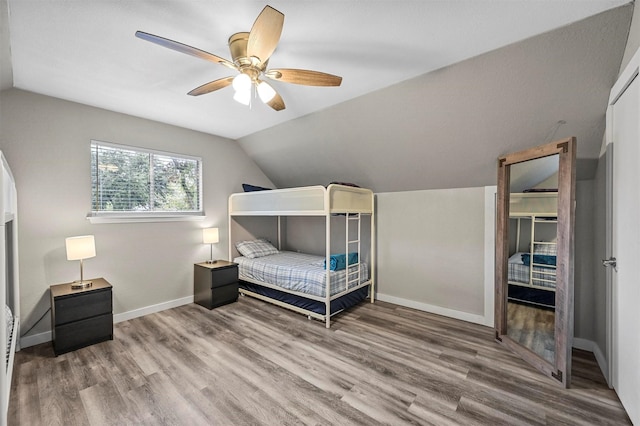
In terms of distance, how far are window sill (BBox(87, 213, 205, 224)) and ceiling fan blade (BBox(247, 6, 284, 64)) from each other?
8.91 feet

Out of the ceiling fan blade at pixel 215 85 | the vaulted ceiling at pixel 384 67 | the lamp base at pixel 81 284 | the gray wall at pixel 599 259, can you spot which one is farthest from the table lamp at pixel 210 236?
the gray wall at pixel 599 259

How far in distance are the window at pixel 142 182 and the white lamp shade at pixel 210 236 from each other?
0.36 m

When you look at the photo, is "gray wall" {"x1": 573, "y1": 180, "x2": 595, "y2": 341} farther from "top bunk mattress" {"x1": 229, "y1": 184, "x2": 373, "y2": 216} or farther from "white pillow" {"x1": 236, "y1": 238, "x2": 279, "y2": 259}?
"white pillow" {"x1": 236, "y1": 238, "x2": 279, "y2": 259}

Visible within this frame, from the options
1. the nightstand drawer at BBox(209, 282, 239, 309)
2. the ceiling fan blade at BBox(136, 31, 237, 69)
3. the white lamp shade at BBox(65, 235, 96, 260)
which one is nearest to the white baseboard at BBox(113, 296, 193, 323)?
the nightstand drawer at BBox(209, 282, 239, 309)

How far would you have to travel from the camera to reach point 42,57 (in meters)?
2.08

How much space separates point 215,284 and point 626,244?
3919 millimetres

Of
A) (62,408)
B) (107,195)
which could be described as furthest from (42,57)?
(62,408)

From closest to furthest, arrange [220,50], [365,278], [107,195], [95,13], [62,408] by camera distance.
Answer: [95,13] < [62,408] < [220,50] < [107,195] < [365,278]

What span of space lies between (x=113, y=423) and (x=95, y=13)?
252 cm

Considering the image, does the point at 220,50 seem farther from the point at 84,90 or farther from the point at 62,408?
the point at 62,408

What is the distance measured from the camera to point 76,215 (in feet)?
9.67

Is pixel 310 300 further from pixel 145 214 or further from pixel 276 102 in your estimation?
pixel 145 214

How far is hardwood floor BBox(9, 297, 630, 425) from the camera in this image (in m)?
1.76

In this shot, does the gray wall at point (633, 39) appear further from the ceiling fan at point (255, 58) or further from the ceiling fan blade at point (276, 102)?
the ceiling fan blade at point (276, 102)
